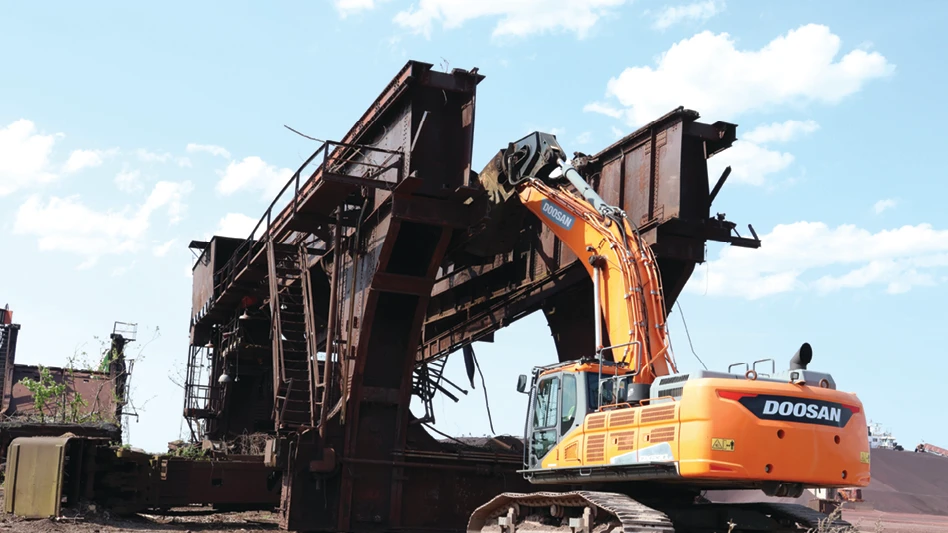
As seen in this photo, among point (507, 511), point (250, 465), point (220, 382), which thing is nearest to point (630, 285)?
point (507, 511)

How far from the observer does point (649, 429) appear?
1148 cm

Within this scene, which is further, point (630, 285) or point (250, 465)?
point (250, 465)

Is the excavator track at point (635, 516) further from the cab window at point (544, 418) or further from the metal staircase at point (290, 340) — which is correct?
the metal staircase at point (290, 340)

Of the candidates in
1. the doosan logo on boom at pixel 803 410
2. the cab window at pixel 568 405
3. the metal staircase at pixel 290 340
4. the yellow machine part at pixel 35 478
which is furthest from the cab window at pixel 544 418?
the yellow machine part at pixel 35 478

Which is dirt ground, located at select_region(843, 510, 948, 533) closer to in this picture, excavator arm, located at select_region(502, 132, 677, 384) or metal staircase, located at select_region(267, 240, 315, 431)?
excavator arm, located at select_region(502, 132, 677, 384)

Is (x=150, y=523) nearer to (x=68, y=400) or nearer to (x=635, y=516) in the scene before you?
(x=635, y=516)

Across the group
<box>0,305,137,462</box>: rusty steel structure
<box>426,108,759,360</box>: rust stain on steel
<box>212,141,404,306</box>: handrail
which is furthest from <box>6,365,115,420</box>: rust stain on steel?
<box>426,108,759,360</box>: rust stain on steel

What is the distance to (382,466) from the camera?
18844mm

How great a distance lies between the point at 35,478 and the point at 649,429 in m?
12.1

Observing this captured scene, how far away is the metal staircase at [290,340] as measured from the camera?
2016cm

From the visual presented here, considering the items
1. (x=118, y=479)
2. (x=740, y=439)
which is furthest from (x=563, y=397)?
(x=118, y=479)

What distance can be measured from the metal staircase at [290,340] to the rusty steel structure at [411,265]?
0.23ft

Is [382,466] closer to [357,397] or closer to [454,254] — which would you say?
[357,397]

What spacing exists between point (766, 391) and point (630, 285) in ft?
9.92
